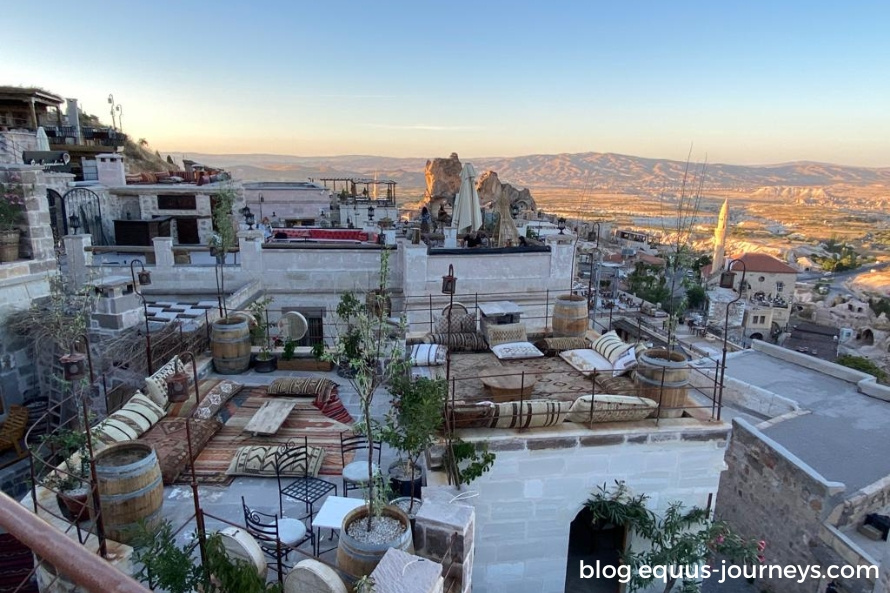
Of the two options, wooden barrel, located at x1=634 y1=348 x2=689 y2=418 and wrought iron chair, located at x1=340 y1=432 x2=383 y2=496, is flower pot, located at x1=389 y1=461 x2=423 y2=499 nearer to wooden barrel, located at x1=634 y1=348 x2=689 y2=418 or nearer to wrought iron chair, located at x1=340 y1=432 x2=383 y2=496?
wrought iron chair, located at x1=340 y1=432 x2=383 y2=496

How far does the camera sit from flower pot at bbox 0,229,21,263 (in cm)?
1145

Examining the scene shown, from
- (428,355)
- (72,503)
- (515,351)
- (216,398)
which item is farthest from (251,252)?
(72,503)

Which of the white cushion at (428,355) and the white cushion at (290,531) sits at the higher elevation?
the white cushion at (428,355)

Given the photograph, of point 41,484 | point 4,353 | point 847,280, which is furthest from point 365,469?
point 847,280

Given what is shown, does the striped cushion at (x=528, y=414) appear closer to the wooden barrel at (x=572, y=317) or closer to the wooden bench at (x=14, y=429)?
the wooden barrel at (x=572, y=317)

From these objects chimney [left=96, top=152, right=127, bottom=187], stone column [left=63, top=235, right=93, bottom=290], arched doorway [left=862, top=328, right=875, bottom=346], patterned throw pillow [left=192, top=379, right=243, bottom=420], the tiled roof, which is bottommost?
arched doorway [left=862, top=328, right=875, bottom=346]

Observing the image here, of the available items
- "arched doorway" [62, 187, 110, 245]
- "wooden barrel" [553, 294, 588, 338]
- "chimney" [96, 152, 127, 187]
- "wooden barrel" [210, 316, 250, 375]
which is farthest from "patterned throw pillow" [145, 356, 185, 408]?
"chimney" [96, 152, 127, 187]

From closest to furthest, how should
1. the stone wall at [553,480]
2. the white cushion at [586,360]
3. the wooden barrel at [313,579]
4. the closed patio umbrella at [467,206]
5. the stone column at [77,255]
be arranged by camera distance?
the wooden barrel at [313,579], the stone wall at [553,480], the white cushion at [586,360], the stone column at [77,255], the closed patio umbrella at [467,206]

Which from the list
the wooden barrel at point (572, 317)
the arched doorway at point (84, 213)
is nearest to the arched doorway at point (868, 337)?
the wooden barrel at point (572, 317)

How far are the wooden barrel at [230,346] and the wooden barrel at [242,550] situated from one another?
5.58 m

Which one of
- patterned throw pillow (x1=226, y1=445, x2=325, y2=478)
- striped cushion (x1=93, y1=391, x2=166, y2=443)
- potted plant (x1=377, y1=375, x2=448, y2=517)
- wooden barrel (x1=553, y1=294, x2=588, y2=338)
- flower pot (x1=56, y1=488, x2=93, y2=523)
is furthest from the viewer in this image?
wooden barrel (x1=553, y1=294, x2=588, y2=338)

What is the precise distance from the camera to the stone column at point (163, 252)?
1585 cm

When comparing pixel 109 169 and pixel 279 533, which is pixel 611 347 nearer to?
pixel 279 533

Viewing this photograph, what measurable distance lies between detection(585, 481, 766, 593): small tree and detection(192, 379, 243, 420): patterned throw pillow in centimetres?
615
